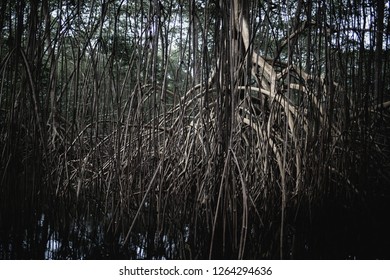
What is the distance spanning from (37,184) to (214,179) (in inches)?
24.9

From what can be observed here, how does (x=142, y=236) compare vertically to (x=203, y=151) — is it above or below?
below

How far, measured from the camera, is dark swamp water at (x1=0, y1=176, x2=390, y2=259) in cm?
120

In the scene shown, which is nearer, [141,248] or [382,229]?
[141,248]

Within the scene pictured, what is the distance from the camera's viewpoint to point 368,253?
1.44 metres

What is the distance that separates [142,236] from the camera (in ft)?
5.27

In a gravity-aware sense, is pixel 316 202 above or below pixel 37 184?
below

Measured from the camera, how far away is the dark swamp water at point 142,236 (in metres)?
1.20
